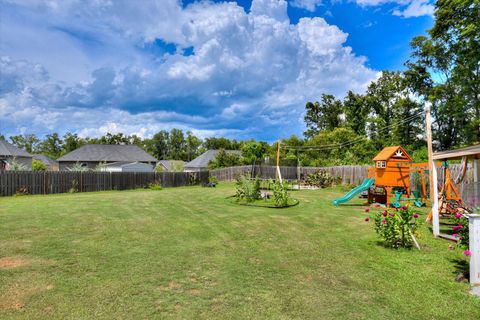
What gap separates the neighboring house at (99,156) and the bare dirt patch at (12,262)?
3979 cm

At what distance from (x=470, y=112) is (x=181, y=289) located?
965 inches

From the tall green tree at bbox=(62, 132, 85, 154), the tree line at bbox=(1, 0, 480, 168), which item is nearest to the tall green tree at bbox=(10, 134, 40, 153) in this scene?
the tall green tree at bbox=(62, 132, 85, 154)

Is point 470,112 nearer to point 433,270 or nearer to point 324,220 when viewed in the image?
point 324,220

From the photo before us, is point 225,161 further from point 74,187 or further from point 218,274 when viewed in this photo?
point 218,274

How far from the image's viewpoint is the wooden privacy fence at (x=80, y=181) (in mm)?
18081

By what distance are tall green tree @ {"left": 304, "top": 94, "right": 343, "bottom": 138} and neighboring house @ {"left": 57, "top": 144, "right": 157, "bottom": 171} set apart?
2675 centimetres

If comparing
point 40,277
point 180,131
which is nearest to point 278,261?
point 40,277

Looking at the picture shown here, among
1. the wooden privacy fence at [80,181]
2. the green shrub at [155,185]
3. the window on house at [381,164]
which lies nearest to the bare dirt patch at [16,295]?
the window on house at [381,164]

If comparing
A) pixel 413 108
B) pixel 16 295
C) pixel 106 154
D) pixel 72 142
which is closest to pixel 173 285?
pixel 16 295

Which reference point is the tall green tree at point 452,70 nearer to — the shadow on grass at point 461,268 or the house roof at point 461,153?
the house roof at point 461,153

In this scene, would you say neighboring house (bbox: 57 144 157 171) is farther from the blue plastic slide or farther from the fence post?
the fence post

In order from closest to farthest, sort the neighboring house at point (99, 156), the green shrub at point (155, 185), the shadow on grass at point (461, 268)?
the shadow on grass at point (461, 268) → the green shrub at point (155, 185) → the neighboring house at point (99, 156)

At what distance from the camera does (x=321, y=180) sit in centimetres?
2316

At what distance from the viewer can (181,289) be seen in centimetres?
374
